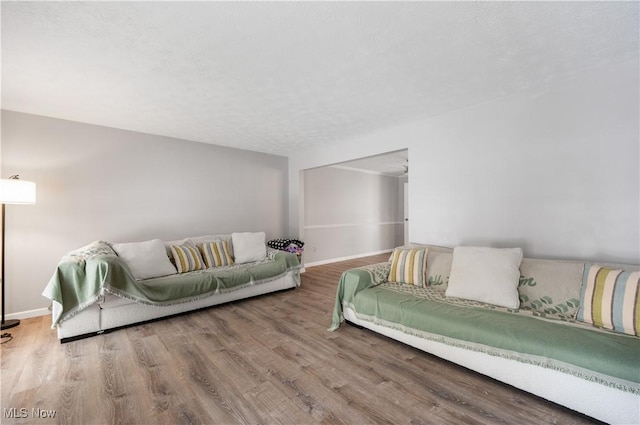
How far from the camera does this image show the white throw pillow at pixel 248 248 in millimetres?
4234

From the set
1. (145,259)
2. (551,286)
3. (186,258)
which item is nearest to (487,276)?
(551,286)

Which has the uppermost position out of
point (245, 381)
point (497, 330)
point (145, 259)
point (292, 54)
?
point (292, 54)

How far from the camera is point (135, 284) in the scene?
290cm

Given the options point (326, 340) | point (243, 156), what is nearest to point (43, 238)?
point (243, 156)

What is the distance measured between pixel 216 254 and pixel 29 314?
2.21 metres

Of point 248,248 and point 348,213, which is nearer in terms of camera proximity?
point 248,248

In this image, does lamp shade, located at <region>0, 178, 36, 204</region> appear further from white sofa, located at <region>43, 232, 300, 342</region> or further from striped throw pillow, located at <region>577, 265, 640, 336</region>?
striped throw pillow, located at <region>577, 265, 640, 336</region>

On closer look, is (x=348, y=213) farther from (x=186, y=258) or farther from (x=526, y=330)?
(x=526, y=330)

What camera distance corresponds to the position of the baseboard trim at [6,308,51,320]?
3152 millimetres

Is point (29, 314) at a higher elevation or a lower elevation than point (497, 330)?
lower

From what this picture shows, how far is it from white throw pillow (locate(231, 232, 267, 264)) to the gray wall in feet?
5.43

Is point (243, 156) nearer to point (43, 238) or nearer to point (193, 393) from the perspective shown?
point (43, 238)

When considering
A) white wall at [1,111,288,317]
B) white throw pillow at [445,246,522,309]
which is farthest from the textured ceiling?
white throw pillow at [445,246,522,309]

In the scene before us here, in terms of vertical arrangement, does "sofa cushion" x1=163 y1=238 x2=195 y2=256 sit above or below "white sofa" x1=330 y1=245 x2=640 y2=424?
above
